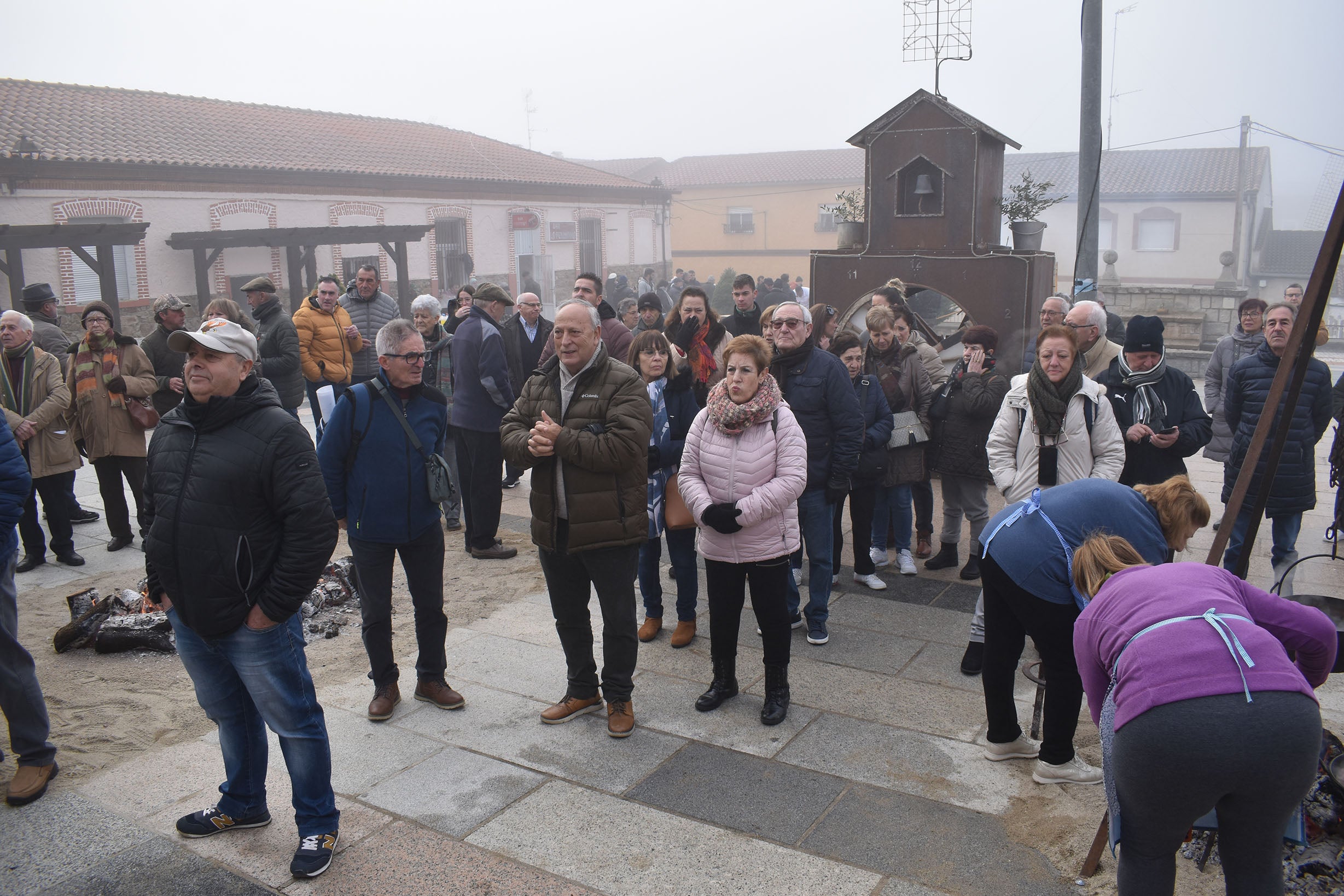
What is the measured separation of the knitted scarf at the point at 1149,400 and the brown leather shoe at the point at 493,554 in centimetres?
443

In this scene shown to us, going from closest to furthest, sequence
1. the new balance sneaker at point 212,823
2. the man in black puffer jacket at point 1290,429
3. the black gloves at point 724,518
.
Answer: the new balance sneaker at point 212,823 → the black gloves at point 724,518 → the man in black puffer jacket at point 1290,429

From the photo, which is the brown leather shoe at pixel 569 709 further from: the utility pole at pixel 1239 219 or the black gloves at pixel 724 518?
the utility pole at pixel 1239 219

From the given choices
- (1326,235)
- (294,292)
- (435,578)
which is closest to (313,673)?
(435,578)

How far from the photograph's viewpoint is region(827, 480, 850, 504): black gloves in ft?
17.2

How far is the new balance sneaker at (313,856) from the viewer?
3367 millimetres

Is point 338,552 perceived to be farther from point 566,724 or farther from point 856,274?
point 856,274

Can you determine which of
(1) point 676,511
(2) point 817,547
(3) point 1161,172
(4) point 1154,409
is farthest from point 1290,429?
(3) point 1161,172

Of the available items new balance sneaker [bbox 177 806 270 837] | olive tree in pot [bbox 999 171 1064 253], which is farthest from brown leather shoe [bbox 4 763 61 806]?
olive tree in pot [bbox 999 171 1064 253]

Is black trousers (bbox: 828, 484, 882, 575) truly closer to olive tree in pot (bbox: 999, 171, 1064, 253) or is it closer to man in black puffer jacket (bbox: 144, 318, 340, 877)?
man in black puffer jacket (bbox: 144, 318, 340, 877)

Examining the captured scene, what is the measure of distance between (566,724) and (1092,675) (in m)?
2.59

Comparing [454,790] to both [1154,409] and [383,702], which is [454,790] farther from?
[1154,409]

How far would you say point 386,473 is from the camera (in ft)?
14.4

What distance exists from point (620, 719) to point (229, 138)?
79.3 ft

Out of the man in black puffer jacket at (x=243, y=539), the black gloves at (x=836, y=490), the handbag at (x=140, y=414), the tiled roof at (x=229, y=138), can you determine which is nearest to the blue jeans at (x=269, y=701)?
the man in black puffer jacket at (x=243, y=539)
